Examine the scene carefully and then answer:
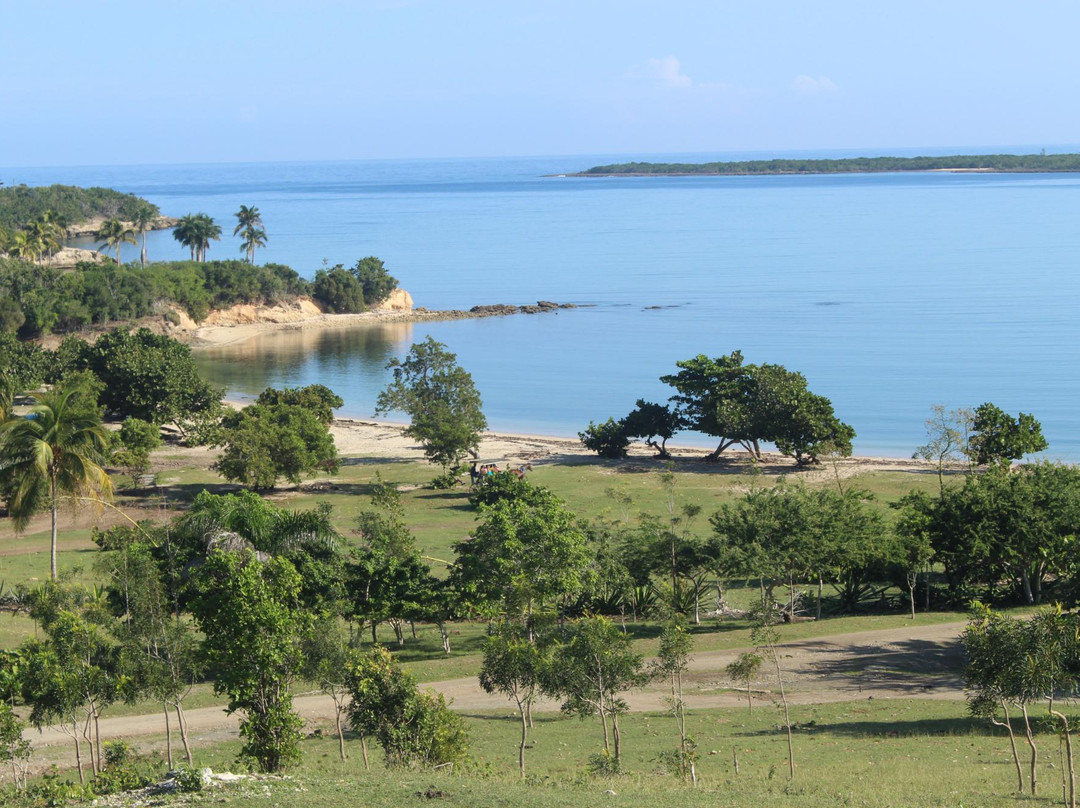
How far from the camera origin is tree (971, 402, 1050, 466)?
5072 cm

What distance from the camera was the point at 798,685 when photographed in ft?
92.7

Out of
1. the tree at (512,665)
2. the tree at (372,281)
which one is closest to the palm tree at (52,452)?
the tree at (512,665)

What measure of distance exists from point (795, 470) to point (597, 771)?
3836 centimetres

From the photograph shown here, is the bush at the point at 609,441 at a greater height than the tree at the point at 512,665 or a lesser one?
lesser

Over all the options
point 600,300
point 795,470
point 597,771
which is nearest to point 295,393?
point 795,470

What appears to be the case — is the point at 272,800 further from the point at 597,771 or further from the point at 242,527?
the point at 242,527

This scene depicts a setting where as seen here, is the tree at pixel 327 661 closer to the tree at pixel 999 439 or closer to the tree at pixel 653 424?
the tree at pixel 999 439

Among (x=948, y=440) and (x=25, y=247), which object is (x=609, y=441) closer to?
(x=948, y=440)

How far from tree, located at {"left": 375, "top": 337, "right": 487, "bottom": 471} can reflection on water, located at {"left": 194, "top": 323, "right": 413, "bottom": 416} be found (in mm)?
19023

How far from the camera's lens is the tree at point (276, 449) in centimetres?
4859

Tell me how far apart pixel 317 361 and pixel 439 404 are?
42841mm

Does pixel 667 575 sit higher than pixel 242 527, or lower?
lower

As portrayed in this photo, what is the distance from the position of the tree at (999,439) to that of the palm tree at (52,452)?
36.0 meters

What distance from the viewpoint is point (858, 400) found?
77.4 m
